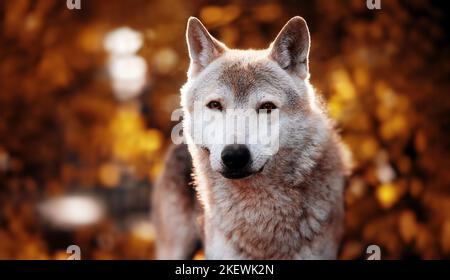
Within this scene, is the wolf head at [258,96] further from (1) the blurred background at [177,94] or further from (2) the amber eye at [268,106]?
(1) the blurred background at [177,94]

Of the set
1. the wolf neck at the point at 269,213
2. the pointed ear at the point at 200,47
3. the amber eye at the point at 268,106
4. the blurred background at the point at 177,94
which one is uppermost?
the blurred background at the point at 177,94

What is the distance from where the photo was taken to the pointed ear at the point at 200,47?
3100 millimetres

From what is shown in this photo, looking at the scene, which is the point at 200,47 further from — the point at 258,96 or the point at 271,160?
the point at 271,160

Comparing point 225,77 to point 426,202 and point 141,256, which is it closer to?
point 426,202

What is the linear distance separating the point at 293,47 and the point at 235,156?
0.81 meters

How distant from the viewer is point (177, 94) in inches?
199

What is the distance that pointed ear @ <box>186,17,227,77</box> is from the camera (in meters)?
3.10

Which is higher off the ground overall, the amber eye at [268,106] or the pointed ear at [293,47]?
the pointed ear at [293,47]

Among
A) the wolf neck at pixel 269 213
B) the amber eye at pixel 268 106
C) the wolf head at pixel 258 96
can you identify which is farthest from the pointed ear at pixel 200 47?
the wolf neck at pixel 269 213

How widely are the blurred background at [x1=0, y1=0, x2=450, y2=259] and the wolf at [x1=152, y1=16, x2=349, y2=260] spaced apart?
139 cm

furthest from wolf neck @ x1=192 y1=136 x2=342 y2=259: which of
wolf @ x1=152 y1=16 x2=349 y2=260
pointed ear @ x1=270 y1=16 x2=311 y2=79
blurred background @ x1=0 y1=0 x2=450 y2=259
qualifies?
blurred background @ x1=0 y1=0 x2=450 y2=259
